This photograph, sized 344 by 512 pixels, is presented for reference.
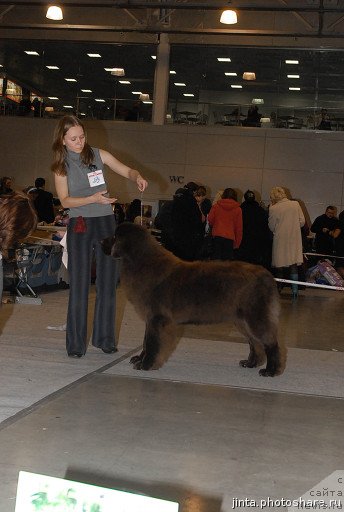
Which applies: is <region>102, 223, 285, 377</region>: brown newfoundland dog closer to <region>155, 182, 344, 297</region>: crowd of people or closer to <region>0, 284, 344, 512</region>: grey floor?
<region>0, 284, 344, 512</region>: grey floor

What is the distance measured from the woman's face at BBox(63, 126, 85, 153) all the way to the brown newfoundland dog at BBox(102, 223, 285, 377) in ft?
2.19

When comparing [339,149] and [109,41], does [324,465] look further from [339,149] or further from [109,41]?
[109,41]

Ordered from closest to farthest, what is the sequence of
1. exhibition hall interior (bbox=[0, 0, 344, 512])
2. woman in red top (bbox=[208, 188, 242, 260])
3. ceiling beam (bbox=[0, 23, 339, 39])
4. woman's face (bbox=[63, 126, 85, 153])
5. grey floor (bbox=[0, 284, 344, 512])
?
grey floor (bbox=[0, 284, 344, 512]), exhibition hall interior (bbox=[0, 0, 344, 512]), woman's face (bbox=[63, 126, 85, 153]), woman in red top (bbox=[208, 188, 242, 260]), ceiling beam (bbox=[0, 23, 339, 39])

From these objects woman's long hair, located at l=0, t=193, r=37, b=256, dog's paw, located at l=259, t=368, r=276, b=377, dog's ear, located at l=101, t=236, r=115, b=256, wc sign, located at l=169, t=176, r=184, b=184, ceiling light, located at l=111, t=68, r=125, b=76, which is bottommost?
dog's paw, located at l=259, t=368, r=276, b=377

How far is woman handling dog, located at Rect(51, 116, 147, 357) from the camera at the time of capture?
4992mm

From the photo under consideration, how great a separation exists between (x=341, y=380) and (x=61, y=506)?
346cm

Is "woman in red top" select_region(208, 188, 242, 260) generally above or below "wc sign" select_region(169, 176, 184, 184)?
below

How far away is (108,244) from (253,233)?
21.3 feet

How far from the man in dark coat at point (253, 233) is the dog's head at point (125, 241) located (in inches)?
252

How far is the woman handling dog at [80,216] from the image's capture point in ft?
16.4

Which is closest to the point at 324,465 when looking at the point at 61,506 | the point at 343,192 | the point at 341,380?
the point at 61,506

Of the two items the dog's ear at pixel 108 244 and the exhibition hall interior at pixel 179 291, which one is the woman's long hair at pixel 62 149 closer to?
the dog's ear at pixel 108 244

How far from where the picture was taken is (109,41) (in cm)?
1870

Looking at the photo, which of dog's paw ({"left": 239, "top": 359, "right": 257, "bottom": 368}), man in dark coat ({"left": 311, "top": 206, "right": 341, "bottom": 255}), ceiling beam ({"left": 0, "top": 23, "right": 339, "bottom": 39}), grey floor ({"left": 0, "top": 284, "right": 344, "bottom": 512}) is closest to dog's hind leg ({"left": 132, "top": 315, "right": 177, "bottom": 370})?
grey floor ({"left": 0, "top": 284, "right": 344, "bottom": 512})
